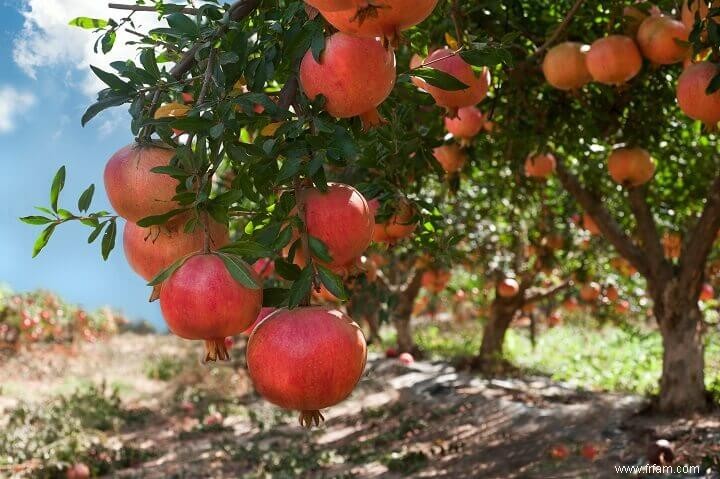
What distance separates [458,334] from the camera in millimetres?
16781

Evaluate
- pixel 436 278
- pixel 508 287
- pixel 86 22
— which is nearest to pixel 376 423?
pixel 436 278

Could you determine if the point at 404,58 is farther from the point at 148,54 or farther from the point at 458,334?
the point at 458,334

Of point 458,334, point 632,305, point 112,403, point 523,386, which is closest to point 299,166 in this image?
point 523,386

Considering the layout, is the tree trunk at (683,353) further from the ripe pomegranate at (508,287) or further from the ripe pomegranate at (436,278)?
the ripe pomegranate at (508,287)

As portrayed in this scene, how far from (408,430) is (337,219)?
19.7 feet

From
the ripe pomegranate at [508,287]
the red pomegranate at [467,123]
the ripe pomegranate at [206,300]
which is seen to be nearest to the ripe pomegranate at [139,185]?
the ripe pomegranate at [206,300]

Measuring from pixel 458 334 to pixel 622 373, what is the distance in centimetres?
757

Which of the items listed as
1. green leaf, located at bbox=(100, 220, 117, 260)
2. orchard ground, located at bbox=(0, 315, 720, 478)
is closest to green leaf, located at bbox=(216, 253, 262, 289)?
green leaf, located at bbox=(100, 220, 117, 260)

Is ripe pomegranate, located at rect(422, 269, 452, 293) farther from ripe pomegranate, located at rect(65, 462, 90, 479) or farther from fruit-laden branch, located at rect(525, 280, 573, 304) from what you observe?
ripe pomegranate, located at rect(65, 462, 90, 479)

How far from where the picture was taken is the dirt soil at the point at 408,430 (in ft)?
16.3

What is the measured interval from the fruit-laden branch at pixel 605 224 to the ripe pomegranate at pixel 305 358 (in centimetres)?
446

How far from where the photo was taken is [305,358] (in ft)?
3.45

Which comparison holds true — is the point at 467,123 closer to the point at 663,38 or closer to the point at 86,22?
the point at 663,38

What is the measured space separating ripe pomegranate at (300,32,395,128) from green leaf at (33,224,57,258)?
0.56m
